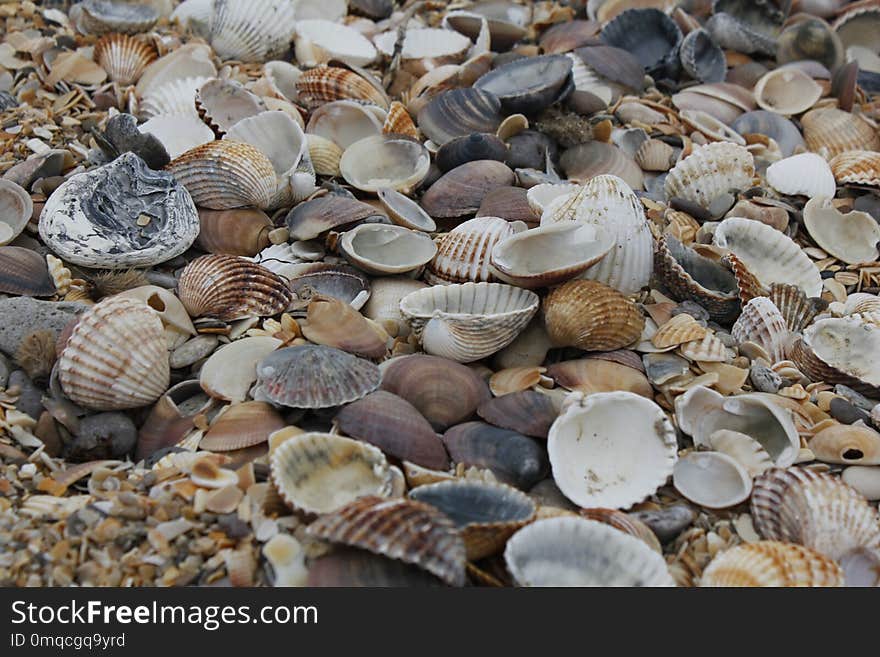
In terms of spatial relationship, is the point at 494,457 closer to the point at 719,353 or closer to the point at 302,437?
the point at 302,437

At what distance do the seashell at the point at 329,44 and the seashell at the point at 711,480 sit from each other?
9.57ft

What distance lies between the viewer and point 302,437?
2.59 meters

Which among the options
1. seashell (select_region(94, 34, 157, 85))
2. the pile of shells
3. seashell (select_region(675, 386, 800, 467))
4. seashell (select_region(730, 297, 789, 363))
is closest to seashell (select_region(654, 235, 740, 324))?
the pile of shells

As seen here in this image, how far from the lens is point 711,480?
276 cm

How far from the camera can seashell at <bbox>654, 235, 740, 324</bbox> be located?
340cm

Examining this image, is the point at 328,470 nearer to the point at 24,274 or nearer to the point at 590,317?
the point at 590,317

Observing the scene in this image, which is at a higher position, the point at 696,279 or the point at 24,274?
the point at 24,274

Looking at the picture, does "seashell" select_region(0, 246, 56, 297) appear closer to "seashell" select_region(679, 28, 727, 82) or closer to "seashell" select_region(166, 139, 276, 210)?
"seashell" select_region(166, 139, 276, 210)

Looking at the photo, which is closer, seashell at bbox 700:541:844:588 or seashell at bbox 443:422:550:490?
seashell at bbox 700:541:844:588

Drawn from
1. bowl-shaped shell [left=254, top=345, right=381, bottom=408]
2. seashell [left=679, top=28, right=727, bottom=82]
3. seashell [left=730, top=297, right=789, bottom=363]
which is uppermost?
seashell [left=679, top=28, right=727, bottom=82]

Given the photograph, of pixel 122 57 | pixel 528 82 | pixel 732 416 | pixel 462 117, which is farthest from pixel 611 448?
pixel 122 57

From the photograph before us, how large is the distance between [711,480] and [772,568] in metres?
0.43

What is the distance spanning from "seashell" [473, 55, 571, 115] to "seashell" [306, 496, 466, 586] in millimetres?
2476

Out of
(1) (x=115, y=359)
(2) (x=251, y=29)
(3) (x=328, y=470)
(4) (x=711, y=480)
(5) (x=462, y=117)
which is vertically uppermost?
(2) (x=251, y=29)
